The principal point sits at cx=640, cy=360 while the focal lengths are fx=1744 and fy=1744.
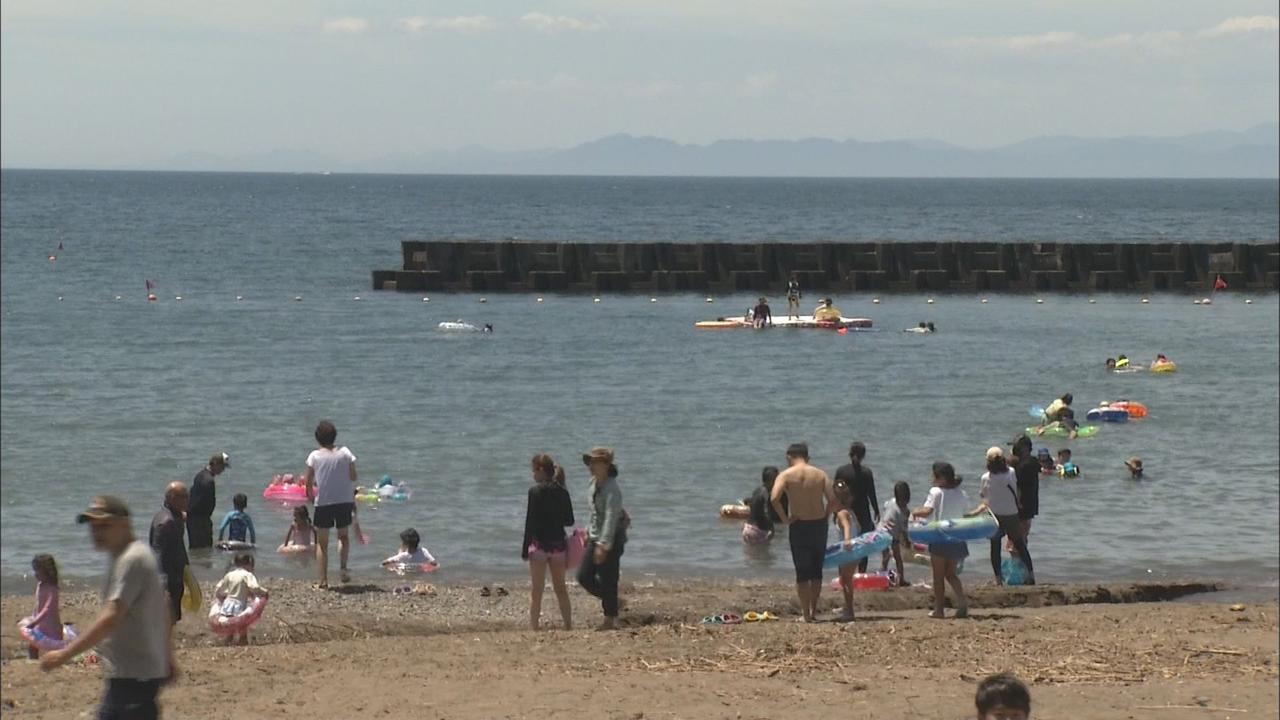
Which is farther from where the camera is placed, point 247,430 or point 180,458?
point 247,430

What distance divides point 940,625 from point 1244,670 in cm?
216

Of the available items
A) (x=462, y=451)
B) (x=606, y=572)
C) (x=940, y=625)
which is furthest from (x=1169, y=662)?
(x=462, y=451)

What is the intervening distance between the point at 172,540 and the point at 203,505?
18.6 feet

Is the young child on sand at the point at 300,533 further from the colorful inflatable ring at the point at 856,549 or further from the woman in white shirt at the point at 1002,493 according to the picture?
the woman in white shirt at the point at 1002,493

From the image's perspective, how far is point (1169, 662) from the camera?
35.2 feet

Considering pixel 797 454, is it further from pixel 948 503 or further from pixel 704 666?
pixel 704 666

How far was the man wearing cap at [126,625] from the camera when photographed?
659 cm

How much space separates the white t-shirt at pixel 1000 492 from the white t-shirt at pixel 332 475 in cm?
502

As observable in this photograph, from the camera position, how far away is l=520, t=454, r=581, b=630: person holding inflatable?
11805 mm

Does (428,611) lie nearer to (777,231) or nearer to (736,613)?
(736,613)

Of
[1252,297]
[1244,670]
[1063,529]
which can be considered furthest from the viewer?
[1252,297]

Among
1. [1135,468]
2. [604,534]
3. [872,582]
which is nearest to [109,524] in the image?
[604,534]

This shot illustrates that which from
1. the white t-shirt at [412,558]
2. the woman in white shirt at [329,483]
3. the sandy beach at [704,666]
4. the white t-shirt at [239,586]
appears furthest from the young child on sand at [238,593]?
the white t-shirt at [412,558]

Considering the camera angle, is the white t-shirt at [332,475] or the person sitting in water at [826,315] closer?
the white t-shirt at [332,475]
